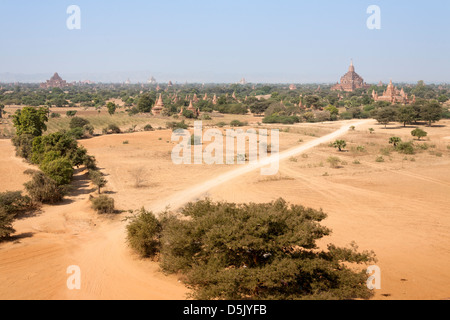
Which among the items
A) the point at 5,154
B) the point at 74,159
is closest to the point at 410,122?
the point at 74,159

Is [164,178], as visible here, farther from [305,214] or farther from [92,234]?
[305,214]

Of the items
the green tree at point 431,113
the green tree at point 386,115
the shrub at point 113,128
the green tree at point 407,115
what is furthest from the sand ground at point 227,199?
the green tree at point 431,113

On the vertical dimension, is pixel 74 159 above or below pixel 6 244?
above

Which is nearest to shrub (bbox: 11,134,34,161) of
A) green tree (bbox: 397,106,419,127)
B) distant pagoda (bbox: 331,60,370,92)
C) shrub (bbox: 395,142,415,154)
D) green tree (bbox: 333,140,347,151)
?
green tree (bbox: 333,140,347,151)

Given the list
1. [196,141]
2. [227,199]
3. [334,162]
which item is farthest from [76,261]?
[196,141]
